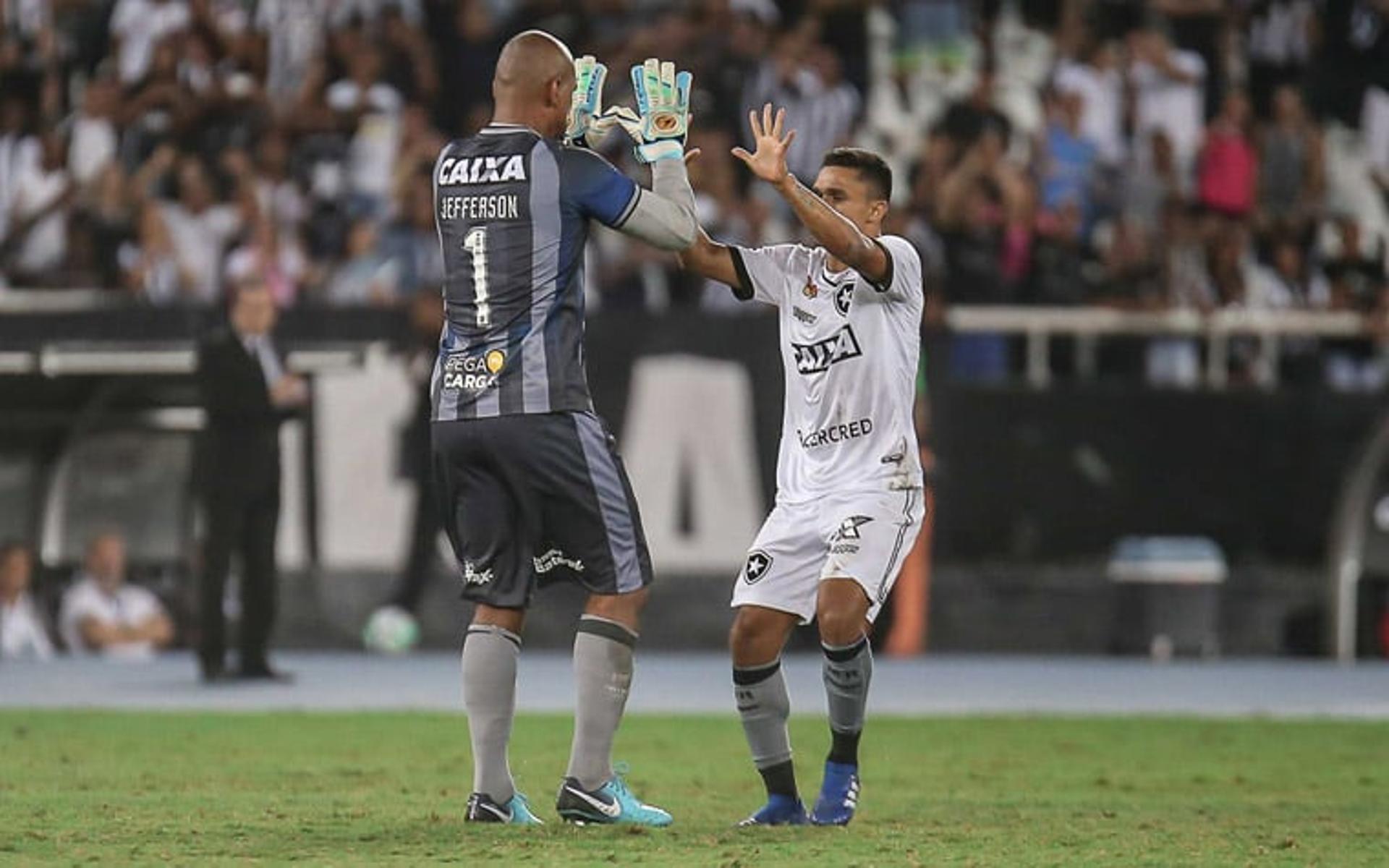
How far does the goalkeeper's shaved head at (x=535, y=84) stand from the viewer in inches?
357

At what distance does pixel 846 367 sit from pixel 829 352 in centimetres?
9

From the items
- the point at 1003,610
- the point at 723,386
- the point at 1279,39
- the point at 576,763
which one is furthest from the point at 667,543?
the point at 576,763

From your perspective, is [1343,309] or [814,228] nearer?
[814,228]

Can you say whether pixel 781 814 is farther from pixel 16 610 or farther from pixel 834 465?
pixel 16 610

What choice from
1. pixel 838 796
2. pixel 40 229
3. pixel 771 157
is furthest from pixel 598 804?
pixel 40 229

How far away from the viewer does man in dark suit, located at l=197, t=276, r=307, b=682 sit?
16.8 m

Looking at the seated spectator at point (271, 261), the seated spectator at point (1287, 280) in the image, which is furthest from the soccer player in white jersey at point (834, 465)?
the seated spectator at point (1287, 280)

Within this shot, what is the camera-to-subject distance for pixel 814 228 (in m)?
9.08

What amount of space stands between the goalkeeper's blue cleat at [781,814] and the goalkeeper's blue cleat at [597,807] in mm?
405

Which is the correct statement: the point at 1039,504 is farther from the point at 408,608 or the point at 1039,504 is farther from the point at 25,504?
the point at 25,504

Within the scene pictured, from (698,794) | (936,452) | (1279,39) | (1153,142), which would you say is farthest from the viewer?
(1279,39)

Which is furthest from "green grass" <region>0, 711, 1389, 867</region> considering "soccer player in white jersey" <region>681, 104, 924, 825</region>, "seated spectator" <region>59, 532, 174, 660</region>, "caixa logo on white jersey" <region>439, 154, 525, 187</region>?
"seated spectator" <region>59, 532, 174, 660</region>

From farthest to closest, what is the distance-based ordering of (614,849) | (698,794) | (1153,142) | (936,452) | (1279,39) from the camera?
(1279,39) < (1153,142) < (936,452) < (698,794) < (614,849)

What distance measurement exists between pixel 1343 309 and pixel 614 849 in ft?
40.4
